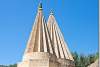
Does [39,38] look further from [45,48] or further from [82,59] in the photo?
[82,59]

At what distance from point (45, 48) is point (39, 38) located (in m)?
0.94

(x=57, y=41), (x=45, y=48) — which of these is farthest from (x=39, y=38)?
(x=57, y=41)

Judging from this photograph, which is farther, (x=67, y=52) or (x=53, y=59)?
(x=67, y=52)

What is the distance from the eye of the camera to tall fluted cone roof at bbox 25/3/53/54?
59.4 ft

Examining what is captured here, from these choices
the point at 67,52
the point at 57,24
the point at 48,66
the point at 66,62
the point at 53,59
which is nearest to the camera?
the point at 48,66

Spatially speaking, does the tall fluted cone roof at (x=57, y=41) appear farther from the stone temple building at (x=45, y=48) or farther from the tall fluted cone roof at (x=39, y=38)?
the tall fluted cone roof at (x=39, y=38)

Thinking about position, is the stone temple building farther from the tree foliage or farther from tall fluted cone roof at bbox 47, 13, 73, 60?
the tree foliage

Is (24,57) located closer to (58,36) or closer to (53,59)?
(53,59)

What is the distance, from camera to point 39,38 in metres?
18.5

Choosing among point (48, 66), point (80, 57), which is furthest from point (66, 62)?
point (80, 57)

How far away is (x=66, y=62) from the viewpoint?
18.7 meters

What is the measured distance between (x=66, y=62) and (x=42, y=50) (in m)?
2.11

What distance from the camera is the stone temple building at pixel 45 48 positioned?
54.1 ft

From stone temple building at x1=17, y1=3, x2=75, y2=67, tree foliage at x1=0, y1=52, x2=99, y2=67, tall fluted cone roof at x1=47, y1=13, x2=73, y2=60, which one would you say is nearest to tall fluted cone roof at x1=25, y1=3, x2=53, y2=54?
stone temple building at x1=17, y1=3, x2=75, y2=67
